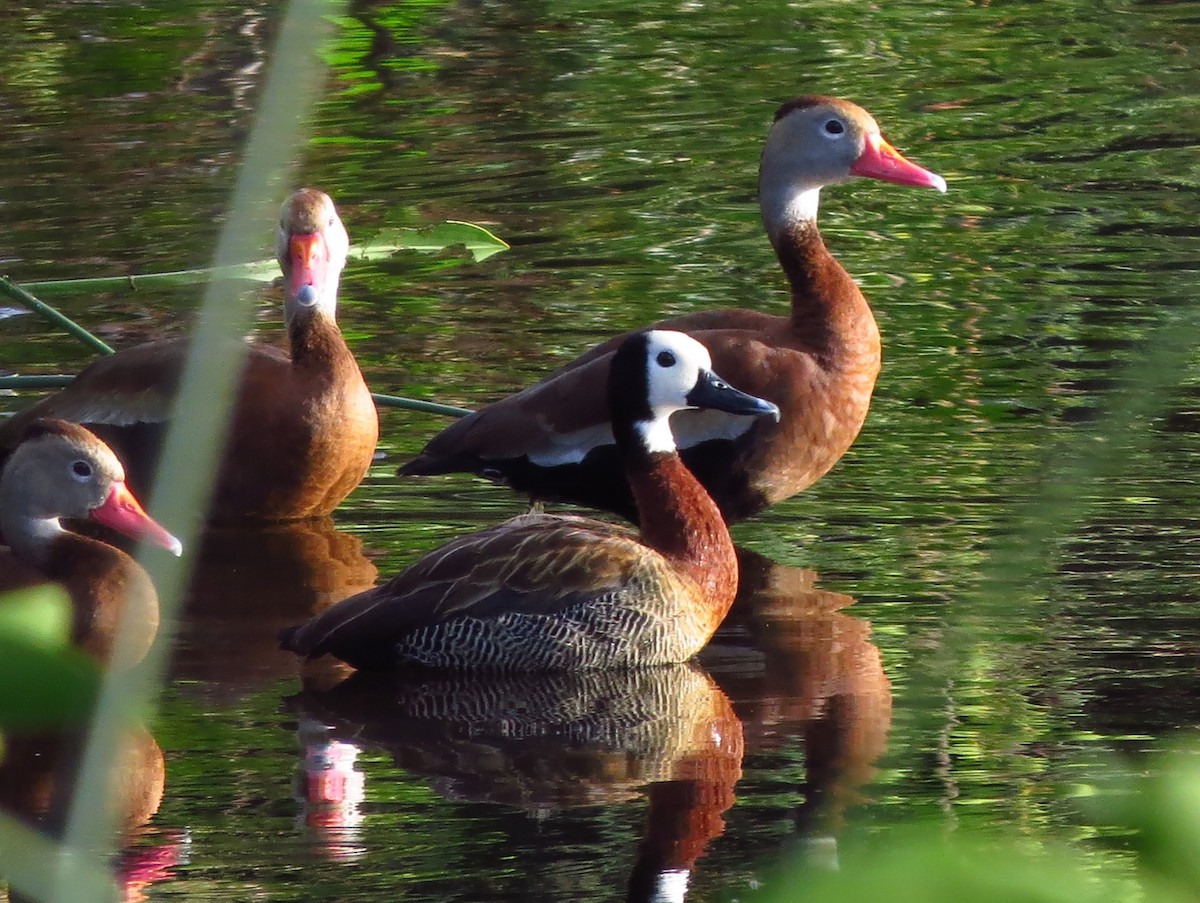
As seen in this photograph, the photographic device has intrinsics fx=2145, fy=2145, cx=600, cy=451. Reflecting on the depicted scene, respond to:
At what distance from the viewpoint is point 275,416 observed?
21.0 feet

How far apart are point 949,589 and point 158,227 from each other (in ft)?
17.3

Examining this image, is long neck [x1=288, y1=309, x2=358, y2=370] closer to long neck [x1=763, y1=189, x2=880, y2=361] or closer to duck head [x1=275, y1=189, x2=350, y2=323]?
duck head [x1=275, y1=189, x2=350, y2=323]

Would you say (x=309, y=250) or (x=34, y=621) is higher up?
(x=34, y=621)

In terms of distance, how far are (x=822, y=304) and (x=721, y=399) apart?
888 millimetres

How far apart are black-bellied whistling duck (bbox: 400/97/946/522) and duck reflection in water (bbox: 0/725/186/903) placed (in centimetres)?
163

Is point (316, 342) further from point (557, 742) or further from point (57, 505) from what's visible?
point (557, 742)

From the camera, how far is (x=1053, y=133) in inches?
421

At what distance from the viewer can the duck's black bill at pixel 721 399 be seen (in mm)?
5488

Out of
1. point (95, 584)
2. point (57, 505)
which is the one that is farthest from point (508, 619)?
point (57, 505)

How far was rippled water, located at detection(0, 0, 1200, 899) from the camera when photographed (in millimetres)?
4094

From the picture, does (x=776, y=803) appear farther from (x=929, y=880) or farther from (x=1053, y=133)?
(x=1053, y=133)

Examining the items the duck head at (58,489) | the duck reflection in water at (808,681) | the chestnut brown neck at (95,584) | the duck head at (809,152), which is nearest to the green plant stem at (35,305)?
the duck head at (58,489)

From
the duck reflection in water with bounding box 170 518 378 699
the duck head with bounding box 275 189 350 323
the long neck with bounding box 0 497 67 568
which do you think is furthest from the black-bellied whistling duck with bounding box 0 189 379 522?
the long neck with bounding box 0 497 67 568

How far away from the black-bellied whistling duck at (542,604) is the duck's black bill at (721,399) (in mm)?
307
